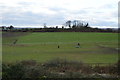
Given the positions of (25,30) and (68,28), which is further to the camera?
(68,28)

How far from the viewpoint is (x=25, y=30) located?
2319 inches

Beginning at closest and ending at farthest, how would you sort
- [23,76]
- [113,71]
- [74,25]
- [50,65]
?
[23,76], [113,71], [50,65], [74,25]

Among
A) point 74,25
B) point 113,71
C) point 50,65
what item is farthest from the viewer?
point 74,25

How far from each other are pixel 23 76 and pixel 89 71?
4.68 m

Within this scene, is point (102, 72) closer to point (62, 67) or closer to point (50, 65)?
point (62, 67)

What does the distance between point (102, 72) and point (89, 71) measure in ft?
2.95

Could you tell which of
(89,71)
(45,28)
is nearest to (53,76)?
(89,71)

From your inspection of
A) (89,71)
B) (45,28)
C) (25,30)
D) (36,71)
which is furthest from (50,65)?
(45,28)

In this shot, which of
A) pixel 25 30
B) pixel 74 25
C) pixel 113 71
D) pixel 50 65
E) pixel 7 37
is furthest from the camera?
pixel 74 25

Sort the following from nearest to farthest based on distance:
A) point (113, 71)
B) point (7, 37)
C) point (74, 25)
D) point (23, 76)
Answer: point (23, 76)
point (113, 71)
point (7, 37)
point (74, 25)

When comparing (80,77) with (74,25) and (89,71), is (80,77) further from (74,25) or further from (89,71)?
(74,25)

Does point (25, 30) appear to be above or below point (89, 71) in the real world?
above

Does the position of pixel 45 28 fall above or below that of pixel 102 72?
above

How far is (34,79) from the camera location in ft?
37.9
